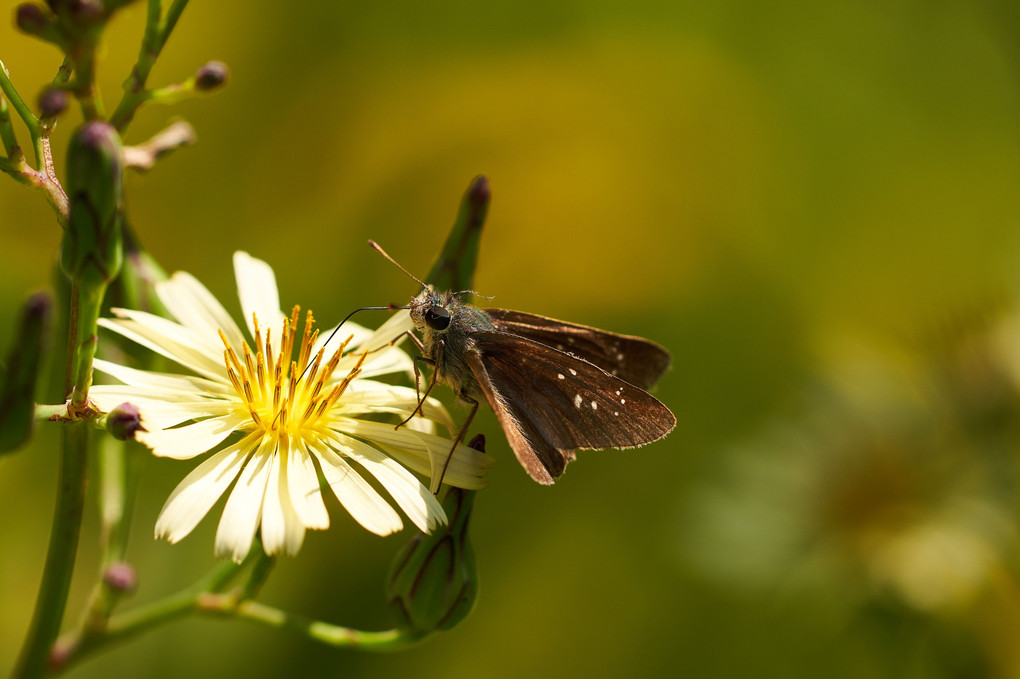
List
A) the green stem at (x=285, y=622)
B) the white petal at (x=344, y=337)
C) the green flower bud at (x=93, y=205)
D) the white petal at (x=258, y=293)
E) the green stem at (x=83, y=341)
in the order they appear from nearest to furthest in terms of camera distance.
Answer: the green flower bud at (x=93, y=205)
the green stem at (x=83, y=341)
the green stem at (x=285, y=622)
the white petal at (x=258, y=293)
the white petal at (x=344, y=337)

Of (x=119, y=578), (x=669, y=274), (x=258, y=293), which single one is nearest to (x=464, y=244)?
(x=258, y=293)

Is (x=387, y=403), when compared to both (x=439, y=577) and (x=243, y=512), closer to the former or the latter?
(x=439, y=577)

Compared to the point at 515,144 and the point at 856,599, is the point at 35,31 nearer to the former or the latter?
the point at 856,599

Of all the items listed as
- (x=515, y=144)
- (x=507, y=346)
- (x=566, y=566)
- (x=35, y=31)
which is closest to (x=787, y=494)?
(x=566, y=566)

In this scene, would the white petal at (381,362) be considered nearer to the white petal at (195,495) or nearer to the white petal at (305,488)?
the white petal at (305,488)

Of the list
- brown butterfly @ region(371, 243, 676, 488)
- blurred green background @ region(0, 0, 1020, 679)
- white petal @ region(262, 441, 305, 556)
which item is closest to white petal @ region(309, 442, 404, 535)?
white petal @ region(262, 441, 305, 556)

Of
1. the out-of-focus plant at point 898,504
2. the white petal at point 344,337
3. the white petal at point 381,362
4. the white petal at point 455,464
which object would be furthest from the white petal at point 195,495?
the out-of-focus plant at point 898,504

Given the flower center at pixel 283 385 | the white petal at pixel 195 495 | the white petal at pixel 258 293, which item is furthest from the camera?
the white petal at pixel 258 293
